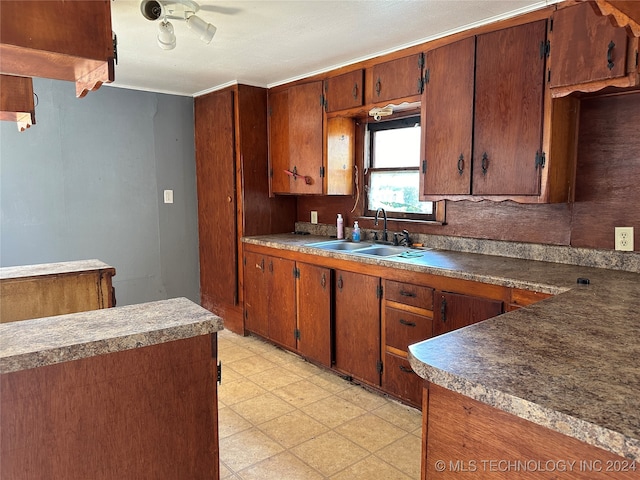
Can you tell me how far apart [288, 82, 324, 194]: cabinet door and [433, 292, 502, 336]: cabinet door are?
4.99 ft

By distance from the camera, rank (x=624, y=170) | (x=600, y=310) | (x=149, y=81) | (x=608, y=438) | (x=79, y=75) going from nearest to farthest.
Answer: (x=608, y=438)
(x=79, y=75)
(x=600, y=310)
(x=624, y=170)
(x=149, y=81)

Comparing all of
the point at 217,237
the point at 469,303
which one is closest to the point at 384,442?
the point at 469,303

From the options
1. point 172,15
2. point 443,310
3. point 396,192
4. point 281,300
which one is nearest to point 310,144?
point 396,192

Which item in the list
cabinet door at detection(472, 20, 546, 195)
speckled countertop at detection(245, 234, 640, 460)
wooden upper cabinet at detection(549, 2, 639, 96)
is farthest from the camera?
cabinet door at detection(472, 20, 546, 195)

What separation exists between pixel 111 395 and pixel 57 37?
0.84m

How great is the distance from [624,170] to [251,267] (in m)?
2.69

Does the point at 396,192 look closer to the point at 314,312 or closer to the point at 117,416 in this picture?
the point at 314,312

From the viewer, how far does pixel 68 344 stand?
1.05 meters

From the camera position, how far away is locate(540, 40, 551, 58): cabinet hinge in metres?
2.11

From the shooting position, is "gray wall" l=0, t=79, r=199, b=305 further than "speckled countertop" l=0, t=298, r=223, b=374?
Yes

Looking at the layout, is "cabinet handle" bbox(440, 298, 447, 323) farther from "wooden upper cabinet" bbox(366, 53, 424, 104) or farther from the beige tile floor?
"wooden upper cabinet" bbox(366, 53, 424, 104)

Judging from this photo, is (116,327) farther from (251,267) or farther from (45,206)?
(45,206)

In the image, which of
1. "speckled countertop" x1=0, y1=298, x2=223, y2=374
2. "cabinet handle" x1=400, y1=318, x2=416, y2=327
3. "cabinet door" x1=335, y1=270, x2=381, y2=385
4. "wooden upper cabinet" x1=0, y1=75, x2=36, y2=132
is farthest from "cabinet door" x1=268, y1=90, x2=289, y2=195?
"speckled countertop" x1=0, y1=298, x2=223, y2=374

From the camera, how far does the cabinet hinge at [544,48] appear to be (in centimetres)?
211
